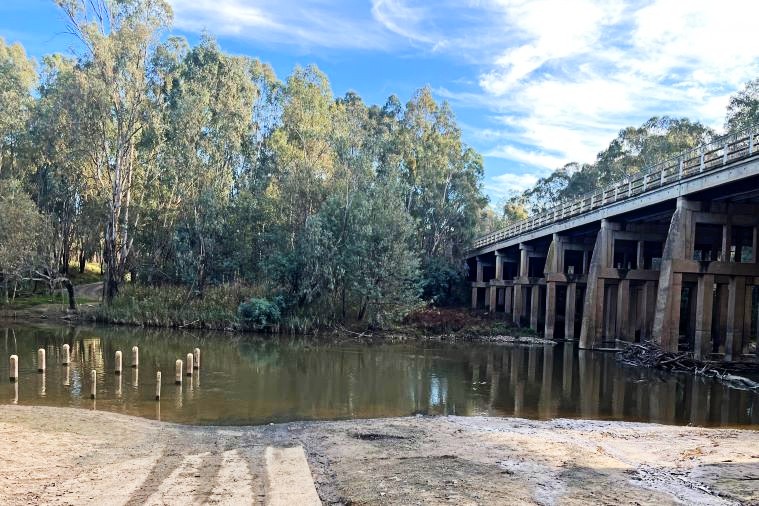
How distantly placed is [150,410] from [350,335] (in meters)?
24.2

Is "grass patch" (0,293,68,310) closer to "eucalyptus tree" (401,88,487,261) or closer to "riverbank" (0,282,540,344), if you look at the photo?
"riverbank" (0,282,540,344)

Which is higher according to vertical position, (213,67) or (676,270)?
(213,67)

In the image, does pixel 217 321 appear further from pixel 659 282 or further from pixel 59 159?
pixel 659 282

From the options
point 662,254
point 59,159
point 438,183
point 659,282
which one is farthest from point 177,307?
point 662,254

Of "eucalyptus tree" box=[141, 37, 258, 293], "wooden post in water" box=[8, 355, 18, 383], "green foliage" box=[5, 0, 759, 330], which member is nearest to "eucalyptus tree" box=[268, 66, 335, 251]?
"green foliage" box=[5, 0, 759, 330]

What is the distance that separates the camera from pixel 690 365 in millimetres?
23922

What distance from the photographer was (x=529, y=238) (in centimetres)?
4181

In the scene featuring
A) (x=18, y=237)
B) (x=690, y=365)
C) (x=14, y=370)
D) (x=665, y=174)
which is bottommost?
(x=690, y=365)

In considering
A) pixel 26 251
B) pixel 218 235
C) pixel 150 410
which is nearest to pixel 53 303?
pixel 26 251

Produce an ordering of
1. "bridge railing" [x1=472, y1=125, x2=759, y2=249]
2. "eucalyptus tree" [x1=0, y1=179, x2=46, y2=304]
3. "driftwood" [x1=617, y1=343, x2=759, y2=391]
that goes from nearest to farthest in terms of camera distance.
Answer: "driftwood" [x1=617, y1=343, x2=759, y2=391] < "bridge railing" [x1=472, y1=125, x2=759, y2=249] < "eucalyptus tree" [x1=0, y1=179, x2=46, y2=304]

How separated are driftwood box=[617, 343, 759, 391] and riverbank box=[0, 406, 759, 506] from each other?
407 inches

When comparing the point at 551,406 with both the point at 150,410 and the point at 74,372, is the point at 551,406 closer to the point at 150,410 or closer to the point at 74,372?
the point at 150,410

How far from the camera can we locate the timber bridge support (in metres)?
24.1

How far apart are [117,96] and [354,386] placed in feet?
100
